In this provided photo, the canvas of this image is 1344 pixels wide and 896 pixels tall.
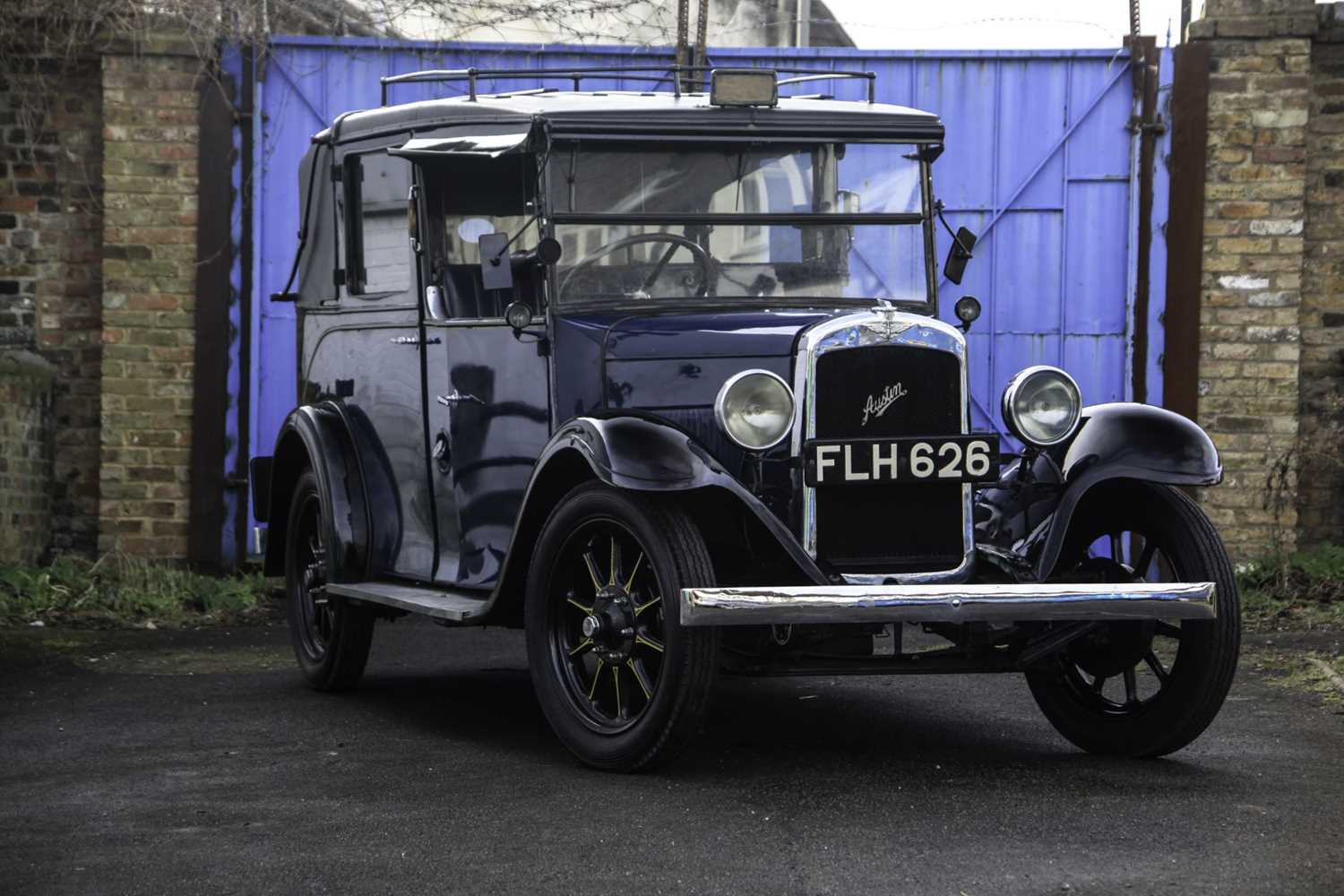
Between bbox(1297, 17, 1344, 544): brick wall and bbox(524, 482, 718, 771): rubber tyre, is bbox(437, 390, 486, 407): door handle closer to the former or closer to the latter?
bbox(524, 482, 718, 771): rubber tyre

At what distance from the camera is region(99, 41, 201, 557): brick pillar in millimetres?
10617

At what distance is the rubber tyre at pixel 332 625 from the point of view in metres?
7.38

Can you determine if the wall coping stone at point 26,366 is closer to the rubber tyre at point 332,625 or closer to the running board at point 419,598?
the rubber tyre at point 332,625

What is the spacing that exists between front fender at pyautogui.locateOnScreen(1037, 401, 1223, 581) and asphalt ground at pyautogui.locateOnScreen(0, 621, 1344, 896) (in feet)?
2.51

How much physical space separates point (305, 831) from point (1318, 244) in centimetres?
767

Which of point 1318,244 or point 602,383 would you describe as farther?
point 1318,244

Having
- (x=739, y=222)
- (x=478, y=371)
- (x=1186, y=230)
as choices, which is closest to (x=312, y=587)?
(x=478, y=371)

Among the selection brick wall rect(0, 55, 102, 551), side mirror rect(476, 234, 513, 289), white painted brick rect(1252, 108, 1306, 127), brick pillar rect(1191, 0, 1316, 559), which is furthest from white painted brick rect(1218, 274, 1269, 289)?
brick wall rect(0, 55, 102, 551)

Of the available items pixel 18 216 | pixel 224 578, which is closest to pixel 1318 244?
pixel 224 578

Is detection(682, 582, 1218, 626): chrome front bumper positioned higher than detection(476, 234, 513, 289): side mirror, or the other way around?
detection(476, 234, 513, 289): side mirror

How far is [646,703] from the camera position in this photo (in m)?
5.45

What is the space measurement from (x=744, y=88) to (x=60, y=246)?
581 centimetres

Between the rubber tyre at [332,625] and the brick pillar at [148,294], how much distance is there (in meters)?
2.97

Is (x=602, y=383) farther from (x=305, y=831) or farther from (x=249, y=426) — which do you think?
(x=249, y=426)
